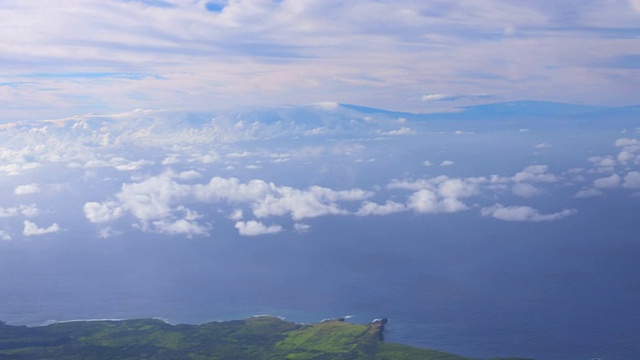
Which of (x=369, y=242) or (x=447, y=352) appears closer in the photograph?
(x=447, y=352)

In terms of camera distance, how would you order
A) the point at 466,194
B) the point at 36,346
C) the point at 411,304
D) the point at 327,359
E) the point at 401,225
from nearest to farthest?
the point at 327,359 → the point at 36,346 → the point at 411,304 → the point at 401,225 → the point at 466,194

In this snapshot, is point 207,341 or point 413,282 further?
point 413,282

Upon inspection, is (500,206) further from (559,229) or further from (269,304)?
(269,304)

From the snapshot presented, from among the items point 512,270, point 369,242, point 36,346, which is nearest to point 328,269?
point 369,242
